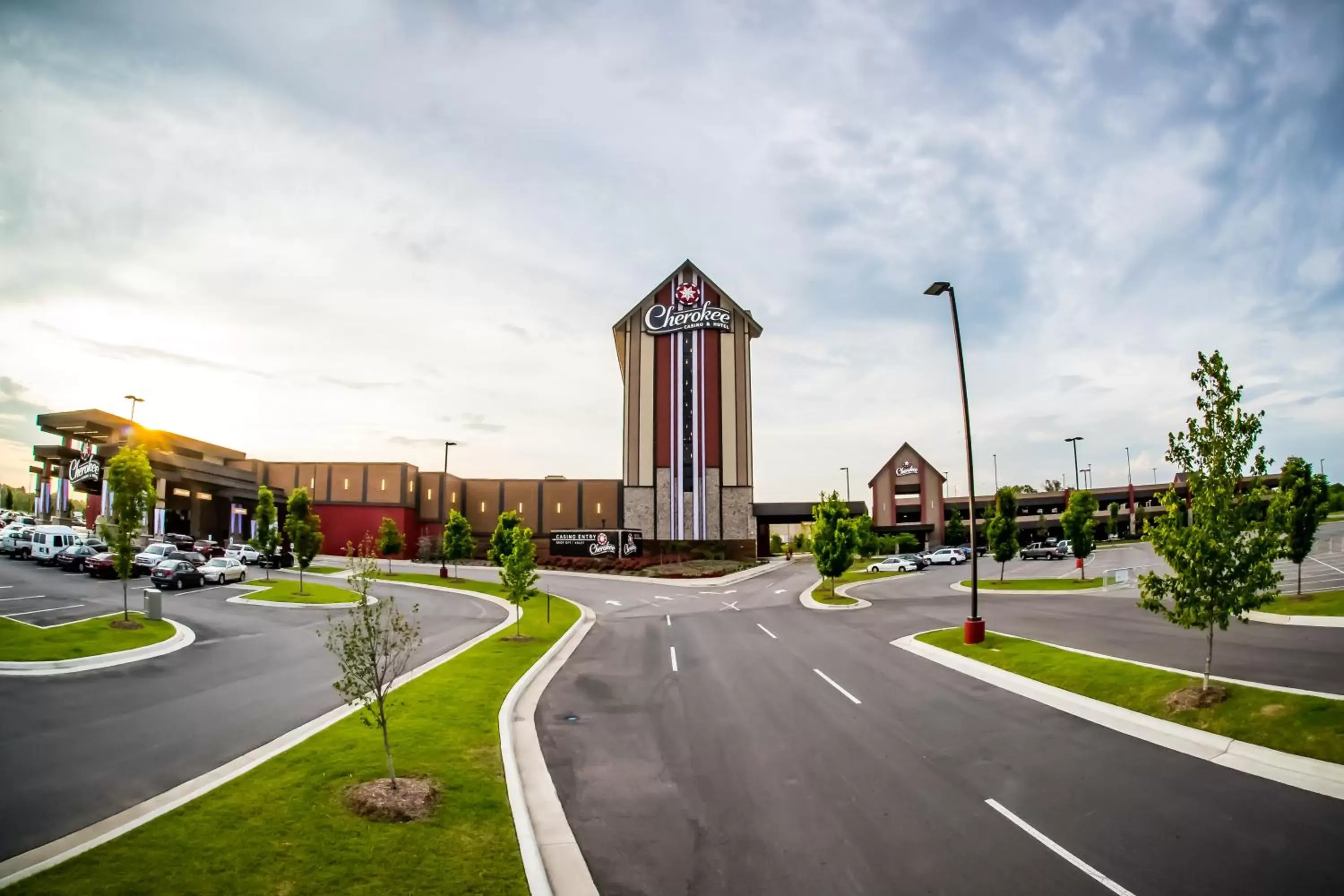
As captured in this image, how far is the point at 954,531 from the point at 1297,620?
72.4 meters

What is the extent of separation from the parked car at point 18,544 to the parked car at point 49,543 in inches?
57.5

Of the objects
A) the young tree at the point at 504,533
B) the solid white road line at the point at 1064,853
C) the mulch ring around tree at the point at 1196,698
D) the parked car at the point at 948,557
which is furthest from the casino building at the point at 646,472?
the solid white road line at the point at 1064,853

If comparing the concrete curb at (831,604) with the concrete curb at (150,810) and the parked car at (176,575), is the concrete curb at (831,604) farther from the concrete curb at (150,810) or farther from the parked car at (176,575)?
the parked car at (176,575)

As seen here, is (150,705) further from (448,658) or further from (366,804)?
(366,804)

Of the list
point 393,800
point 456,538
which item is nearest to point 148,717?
point 393,800

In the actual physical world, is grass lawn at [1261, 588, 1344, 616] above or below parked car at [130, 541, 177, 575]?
below

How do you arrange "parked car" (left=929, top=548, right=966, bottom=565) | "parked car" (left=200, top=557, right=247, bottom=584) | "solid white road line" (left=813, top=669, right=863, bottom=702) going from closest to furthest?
"solid white road line" (left=813, top=669, right=863, bottom=702) < "parked car" (left=200, top=557, right=247, bottom=584) < "parked car" (left=929, top=548, right=966, bottom=565)

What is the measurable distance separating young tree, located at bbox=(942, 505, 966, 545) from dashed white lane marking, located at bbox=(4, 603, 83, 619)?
8413cm

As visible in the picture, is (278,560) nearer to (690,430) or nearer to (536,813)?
(690,430)

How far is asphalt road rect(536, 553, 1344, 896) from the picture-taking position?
23.9 ft

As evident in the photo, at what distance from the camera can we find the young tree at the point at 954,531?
3570 inches

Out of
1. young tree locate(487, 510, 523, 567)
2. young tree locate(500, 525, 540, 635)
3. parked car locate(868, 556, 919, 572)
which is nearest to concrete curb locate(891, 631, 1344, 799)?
young tree locate(500, 525, 540, 635)

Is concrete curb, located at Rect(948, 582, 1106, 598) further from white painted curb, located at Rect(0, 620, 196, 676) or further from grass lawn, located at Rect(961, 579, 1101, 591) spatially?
white painted curb, located at Rect(0, 620, 196, 676)

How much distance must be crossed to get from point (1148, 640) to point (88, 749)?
24.7 m
